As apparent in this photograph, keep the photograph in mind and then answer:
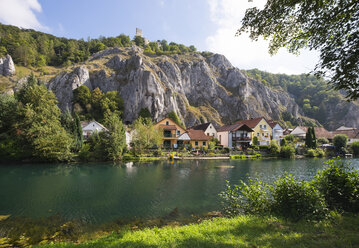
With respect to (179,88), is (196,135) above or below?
below

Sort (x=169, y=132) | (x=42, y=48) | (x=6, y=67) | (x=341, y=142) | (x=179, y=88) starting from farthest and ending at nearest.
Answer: (x=42, y=48) → (x=179, y=88) → (x=6, y=67) → (x=169, y=132) → (x=341, y=142)

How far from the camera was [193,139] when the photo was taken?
4781cm

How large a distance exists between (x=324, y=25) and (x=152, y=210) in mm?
12368

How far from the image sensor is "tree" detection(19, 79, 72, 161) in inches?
1153

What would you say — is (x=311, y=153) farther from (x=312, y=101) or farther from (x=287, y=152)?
(x=312, y=101)

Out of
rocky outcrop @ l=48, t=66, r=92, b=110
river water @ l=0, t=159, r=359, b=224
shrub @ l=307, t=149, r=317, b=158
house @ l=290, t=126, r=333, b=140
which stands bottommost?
river water @ l=0, t=159, r=359, b=224

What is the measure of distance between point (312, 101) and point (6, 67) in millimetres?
176236

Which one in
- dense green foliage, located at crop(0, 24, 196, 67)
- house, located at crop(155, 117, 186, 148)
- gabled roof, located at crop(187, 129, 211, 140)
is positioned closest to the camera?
house, located at crop(155, 117, 186, 148)

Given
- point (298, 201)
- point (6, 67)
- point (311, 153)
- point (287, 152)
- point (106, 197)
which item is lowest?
point (106, 197)

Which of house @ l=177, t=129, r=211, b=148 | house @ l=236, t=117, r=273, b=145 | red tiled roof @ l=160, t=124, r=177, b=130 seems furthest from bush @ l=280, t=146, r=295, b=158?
red tiled roof @ l=160, t=124, r=177, b=130

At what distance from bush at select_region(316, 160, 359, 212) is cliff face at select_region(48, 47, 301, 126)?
58672 millimetres

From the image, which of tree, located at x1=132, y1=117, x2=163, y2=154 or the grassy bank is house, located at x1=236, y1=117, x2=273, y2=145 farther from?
the grassy bank

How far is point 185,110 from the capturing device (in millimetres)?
75000

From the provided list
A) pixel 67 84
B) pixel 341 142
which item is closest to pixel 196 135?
pixel 341 142
